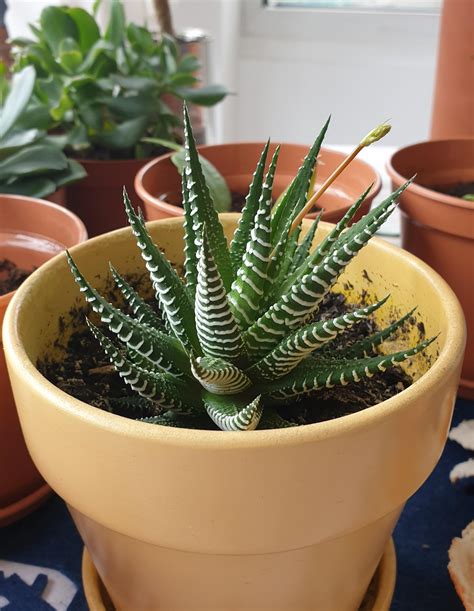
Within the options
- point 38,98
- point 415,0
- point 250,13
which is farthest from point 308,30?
point 38,98

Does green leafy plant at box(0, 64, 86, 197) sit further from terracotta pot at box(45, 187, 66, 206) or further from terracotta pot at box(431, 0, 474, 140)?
terracotta pot at box(431, 0, 474, 140)

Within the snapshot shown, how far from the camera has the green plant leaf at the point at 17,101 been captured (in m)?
0.72

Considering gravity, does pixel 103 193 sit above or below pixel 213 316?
below

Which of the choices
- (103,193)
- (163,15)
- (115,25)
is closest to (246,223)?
(103,193)

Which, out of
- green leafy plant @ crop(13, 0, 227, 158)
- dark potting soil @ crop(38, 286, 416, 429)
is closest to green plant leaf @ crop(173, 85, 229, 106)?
green leafy plant @ crop(13, 0, 227, 158)

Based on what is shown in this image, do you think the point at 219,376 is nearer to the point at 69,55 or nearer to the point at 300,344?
the point at 300,344

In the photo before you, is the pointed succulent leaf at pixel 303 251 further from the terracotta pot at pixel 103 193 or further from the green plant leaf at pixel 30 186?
the terracotta pot at pixel 103 193

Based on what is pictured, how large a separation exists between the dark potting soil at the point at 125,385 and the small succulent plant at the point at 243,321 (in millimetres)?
15

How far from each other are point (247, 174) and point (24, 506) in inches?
19.5

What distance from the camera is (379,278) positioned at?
51 centimetres

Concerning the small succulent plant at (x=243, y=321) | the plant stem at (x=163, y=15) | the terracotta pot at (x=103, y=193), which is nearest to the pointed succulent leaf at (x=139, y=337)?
the small succulent plant at (x=243, y=321)

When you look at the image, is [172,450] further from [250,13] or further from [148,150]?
[250,13]

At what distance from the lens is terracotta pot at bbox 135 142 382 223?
0.76 meters

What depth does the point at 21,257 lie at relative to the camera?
668 millimetres
